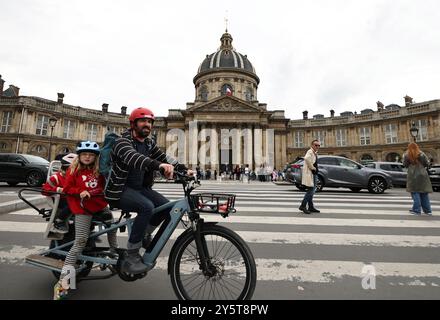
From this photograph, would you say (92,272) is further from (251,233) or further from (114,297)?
(251,233)

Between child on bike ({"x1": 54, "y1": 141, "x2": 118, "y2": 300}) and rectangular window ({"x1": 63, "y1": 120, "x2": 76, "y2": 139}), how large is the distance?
43.1m

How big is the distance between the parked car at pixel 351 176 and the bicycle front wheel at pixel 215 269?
1032cm

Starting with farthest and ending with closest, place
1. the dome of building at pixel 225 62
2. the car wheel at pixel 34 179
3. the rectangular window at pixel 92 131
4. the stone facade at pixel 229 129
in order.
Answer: the dome of building at pixel 225 62, the rectangular window at pixel 92 131, the stone facade at pixel 229 129, the car wheel at pixel 34 179

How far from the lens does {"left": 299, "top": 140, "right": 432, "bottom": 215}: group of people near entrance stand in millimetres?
6035

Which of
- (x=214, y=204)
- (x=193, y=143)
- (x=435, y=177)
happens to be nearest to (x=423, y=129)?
(x=435, y=177)

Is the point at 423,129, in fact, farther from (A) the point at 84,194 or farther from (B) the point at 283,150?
(A) the point at 84,194

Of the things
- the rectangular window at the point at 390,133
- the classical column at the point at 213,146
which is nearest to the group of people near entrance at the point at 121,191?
the classical column at the point at 213,146

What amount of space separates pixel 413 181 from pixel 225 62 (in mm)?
45348

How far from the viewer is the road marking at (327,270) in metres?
2.60

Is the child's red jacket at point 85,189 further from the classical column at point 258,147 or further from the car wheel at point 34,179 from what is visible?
the classical column at point 258,147

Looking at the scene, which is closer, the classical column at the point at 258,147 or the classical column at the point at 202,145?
the classical column at the point at 258,147

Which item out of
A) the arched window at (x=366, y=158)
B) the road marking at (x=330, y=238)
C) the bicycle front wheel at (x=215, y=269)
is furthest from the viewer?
the arched window at (x=366, y=158)

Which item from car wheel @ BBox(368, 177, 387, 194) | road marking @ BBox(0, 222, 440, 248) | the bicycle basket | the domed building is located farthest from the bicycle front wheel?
the domed building

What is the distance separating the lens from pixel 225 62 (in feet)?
154
